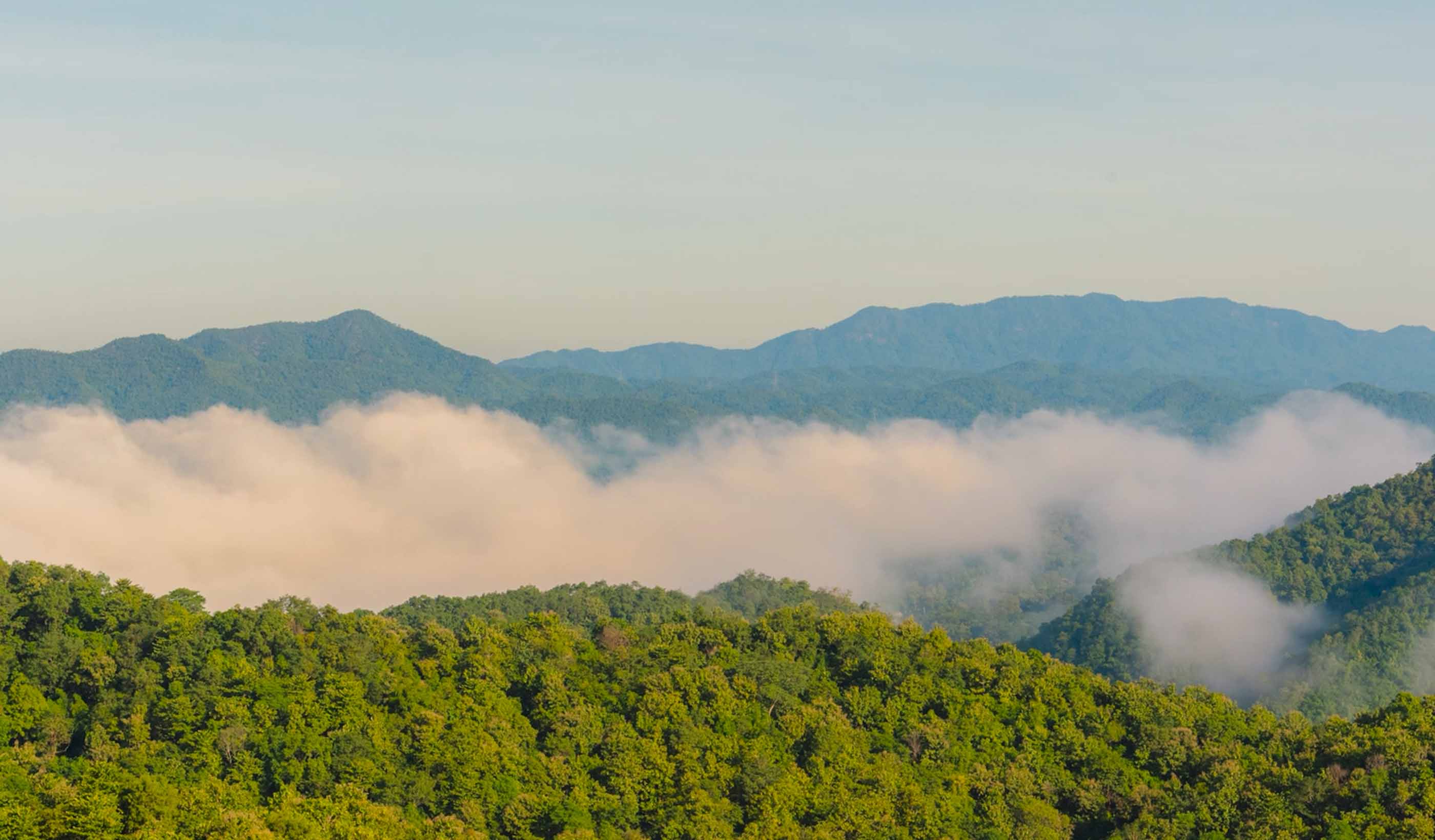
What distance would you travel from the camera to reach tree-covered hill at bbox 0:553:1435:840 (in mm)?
53781

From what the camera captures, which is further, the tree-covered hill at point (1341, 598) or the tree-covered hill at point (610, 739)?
the tree-covered hill at point (1341, 598)

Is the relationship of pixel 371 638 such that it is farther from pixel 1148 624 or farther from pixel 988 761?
pixel 1148 624

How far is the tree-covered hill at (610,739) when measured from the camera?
2117 inches

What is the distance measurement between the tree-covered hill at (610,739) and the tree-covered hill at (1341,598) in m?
75.3

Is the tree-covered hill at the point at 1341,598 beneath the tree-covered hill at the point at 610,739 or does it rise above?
beneath

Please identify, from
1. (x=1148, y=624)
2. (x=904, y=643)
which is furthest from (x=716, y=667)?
(x=1148, y=624)

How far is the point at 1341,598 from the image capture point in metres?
164

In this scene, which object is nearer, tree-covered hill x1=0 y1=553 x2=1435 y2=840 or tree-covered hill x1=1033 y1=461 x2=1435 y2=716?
tree-covered hill x1=0 y1=553 x2=1435 y2=840

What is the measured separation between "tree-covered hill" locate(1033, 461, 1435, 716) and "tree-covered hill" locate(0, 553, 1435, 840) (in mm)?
75289

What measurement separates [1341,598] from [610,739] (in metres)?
129

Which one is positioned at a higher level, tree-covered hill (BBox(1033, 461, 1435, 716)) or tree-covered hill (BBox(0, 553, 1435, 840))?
tree-covered hill (BBox(0, 553, 1435, 840))

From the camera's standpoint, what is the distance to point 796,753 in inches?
2453

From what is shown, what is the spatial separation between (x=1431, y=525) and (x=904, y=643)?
116 meters

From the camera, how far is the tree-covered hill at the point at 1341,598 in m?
139
